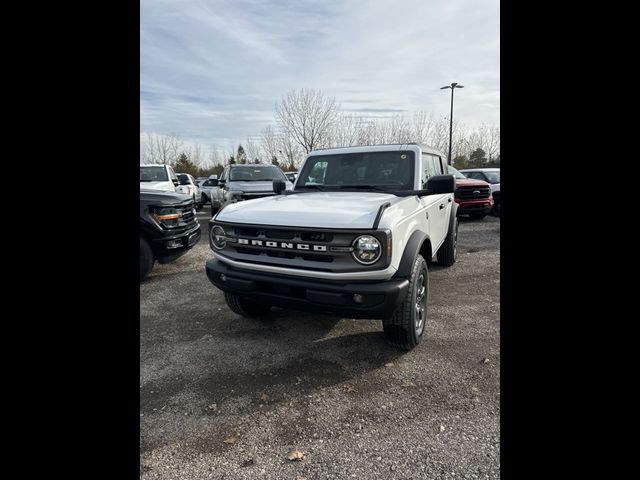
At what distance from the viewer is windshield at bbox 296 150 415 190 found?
4105mm

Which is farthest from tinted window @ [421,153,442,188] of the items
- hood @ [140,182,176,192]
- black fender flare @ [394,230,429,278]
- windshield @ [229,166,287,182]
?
hood @ [140,182,176,192]

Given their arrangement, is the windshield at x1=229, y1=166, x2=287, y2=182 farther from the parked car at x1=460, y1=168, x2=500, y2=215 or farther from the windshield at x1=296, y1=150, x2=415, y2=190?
the parked car at x1=460, y1=168, x2=500, y2=215

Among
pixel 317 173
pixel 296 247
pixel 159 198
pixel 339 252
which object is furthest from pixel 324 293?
pixel 159 198

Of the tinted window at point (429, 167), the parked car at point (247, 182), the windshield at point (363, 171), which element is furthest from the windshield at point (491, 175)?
the windshield at point (363, 171)

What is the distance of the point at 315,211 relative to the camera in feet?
9.94

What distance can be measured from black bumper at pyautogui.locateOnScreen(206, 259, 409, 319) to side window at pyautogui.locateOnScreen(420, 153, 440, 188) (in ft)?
5.99

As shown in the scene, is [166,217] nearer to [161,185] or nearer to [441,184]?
[441,184]

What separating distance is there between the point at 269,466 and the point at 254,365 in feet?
3.83
